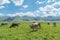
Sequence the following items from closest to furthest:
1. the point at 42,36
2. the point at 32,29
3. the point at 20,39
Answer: the point at 20,39 < the point at 42,36 < the point at 32,29

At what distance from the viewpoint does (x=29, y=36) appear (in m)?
24.1

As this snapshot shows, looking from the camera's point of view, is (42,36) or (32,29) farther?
(32,29)

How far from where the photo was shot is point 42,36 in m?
24.1

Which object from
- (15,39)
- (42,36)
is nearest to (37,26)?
(42,36)

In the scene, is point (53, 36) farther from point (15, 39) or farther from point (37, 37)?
point (15, 39)

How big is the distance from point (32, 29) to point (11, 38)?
7.25m

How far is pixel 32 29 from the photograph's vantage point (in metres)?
29.9

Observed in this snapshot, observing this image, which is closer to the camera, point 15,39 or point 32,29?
point 15,39

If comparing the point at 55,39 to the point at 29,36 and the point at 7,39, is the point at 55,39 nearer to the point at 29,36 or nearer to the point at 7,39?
the point at 29,36

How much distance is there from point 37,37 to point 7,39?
12.8ft

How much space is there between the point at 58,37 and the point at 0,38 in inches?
297

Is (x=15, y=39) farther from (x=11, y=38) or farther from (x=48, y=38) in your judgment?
(x=48, y=38)

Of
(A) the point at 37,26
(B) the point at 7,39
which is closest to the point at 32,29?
(A) the point at 37,26

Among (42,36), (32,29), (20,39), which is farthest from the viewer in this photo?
(32,29)
